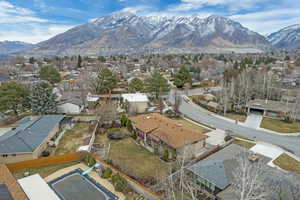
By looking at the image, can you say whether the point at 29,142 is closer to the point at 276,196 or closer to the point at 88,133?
the point at 88,133

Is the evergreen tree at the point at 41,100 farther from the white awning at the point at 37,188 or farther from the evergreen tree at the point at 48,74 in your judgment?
the evergreen tree at the point at 48,74

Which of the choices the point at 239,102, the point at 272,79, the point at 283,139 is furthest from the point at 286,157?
the point at 272,79

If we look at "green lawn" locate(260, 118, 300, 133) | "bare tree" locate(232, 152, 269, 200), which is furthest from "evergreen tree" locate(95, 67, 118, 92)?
"bare tree" locate(232, 152, 269, 200)

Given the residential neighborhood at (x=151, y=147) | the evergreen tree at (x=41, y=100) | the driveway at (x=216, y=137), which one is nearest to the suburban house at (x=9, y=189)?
the residential neighborhood at (x=151, y=147)

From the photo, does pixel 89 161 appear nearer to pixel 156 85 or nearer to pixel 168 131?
pixel 168 131

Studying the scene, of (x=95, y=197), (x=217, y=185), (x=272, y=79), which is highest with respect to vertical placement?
(x=272, y=79)

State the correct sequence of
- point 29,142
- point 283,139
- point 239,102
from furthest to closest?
point 239,102 → point 283,139 → point 29,142

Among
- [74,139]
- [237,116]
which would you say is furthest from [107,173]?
[237,116]

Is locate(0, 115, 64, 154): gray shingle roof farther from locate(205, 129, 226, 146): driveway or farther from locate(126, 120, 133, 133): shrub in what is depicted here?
locate(205, 129, 226, 146): driveway
